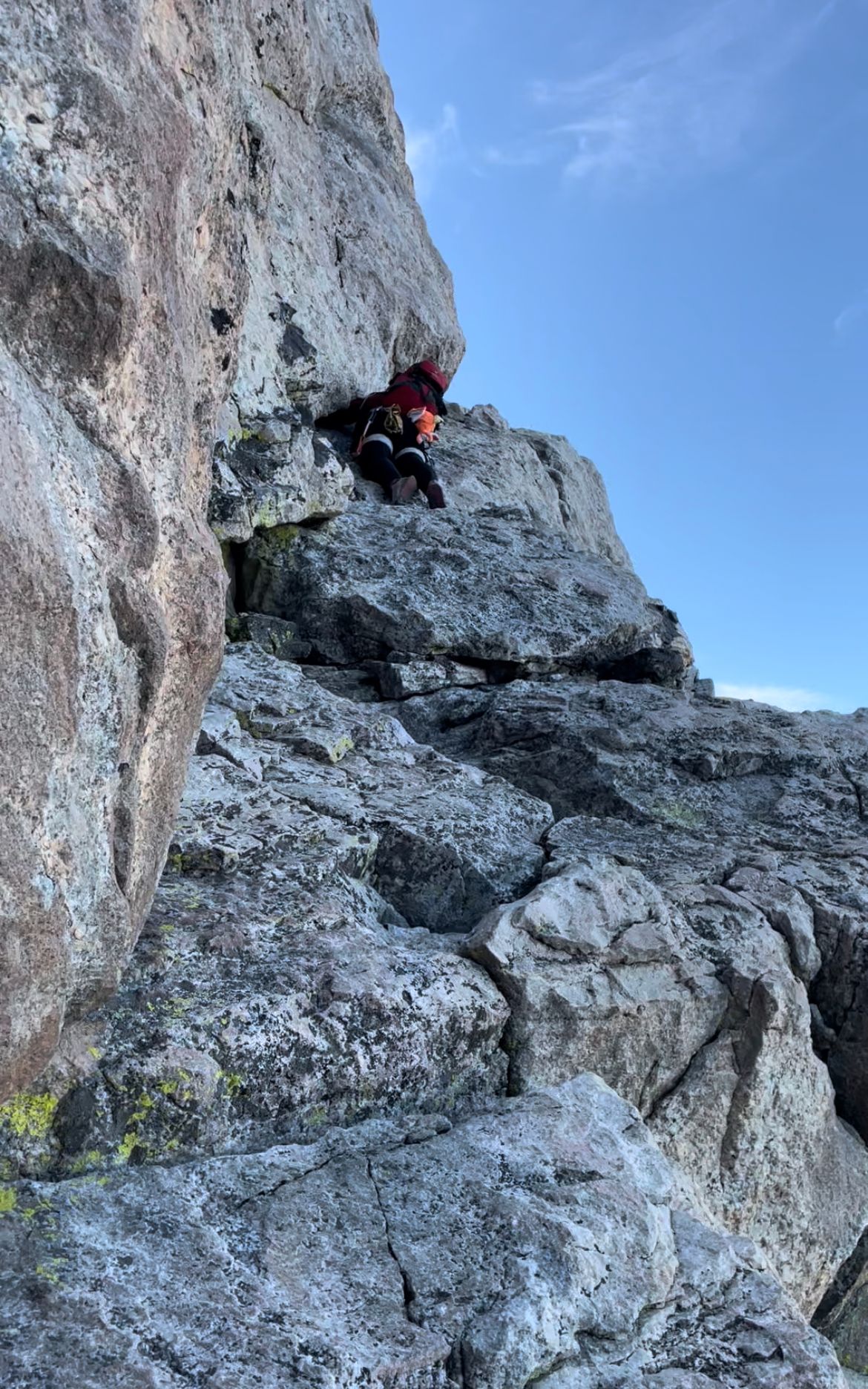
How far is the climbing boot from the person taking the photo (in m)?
15.2

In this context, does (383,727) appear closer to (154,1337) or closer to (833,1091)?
(833,1091)

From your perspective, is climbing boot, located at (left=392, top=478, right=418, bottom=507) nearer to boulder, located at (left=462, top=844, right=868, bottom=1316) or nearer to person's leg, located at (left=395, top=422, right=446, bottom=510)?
person's leg, located at (left=395, top=422, right=446, bottom=510)

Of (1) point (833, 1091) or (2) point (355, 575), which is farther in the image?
(2) point (355, 575)

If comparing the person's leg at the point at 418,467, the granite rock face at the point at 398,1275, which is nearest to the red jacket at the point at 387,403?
the person's leg at the point at 418,467

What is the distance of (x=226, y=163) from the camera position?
6.38 meters

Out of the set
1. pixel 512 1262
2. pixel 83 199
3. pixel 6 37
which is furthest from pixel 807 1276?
pixel 6 37

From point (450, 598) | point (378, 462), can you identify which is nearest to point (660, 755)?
point (450, 598)

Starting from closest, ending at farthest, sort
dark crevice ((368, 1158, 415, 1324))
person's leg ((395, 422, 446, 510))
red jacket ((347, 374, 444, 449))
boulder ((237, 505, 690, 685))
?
dark crevice ((368, 1158, 415, 1324)) → boulder ((237, 505, 690, 685)) → person's leg ((395, 422, 446, 510)) → red jacket ((347, 374, 444, 449))

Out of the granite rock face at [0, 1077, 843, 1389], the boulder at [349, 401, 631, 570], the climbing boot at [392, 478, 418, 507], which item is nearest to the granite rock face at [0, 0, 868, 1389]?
the granite rock face at [0, 1077, 843, 1389]

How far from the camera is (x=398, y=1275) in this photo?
4.34 metres

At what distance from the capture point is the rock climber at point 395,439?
15.5 m

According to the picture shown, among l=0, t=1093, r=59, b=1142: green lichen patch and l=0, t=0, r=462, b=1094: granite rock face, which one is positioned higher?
l=0, t=0, r=462, b=1094: granite rock face

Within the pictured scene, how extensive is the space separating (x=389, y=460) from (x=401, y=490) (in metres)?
0.68

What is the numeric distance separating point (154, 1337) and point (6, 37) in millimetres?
4928
